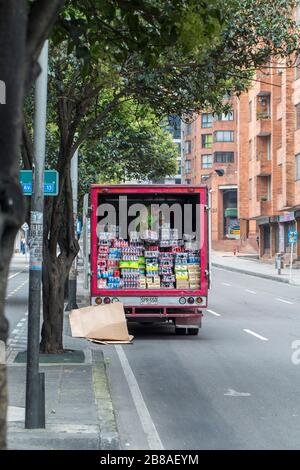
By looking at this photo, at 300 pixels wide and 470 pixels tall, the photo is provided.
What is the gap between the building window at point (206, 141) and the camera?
10262cm

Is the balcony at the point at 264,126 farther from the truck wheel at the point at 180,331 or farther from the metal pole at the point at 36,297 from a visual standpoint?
the metal pole at the point at 36,297

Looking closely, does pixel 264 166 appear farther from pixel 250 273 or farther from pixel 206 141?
pixel 206 141

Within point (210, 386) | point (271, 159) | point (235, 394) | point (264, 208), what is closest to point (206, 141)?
point (264, 208)

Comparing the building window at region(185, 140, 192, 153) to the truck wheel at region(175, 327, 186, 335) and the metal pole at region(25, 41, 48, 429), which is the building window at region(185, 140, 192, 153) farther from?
the metal pole at region(25, 41, 48, 429)

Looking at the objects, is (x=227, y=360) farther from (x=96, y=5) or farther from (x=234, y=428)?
(x=96, y=5)

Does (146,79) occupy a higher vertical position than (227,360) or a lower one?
higher

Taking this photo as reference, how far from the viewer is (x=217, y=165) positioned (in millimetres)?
96875

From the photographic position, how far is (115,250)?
52.3 ft

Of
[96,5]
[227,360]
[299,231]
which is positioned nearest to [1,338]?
[96,5]

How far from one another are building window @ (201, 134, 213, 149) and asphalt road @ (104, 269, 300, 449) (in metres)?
85.4

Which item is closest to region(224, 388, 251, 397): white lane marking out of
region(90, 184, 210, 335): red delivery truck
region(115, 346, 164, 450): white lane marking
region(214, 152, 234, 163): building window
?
region(115, 346, 164, 450): white lane marking

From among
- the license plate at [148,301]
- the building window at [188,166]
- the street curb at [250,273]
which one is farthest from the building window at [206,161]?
the license plate at [148,301]

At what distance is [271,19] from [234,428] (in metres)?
8.08

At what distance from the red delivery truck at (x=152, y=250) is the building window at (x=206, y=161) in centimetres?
8817
